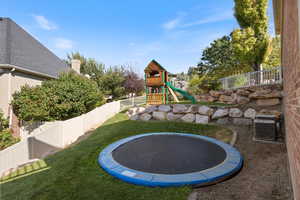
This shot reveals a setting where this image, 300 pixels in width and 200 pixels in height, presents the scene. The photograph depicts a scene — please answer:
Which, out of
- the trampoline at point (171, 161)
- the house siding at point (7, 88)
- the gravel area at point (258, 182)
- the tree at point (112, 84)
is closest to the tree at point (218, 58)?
the tree at point (112, 84)

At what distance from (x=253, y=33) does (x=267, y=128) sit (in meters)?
7.43

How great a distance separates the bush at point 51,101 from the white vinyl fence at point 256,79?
8.45 metres

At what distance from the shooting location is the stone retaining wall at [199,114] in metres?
5.40

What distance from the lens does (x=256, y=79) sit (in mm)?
6832

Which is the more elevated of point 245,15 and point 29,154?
point 245,15

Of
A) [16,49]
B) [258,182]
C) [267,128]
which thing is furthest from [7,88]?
[267,128]

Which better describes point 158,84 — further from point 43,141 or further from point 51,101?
point 43,141

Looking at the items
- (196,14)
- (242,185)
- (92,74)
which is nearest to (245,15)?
(196,14)

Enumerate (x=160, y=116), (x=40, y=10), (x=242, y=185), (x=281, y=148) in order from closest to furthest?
(x=242, y=185) → (x=281, y=148) → (x=160, y=116) → (x=40, y=10)

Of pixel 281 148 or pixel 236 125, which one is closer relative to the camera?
pixel 281 148

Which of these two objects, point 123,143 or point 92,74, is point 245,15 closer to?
point 123,143

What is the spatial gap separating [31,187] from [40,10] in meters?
9.49

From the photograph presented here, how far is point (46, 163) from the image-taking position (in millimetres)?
3852

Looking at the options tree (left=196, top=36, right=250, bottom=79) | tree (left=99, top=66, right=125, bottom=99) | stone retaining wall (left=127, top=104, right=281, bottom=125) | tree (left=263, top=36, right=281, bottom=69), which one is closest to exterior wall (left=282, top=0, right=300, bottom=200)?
stone retaining wall (left=127, top=104, right=281, bottom=125)
